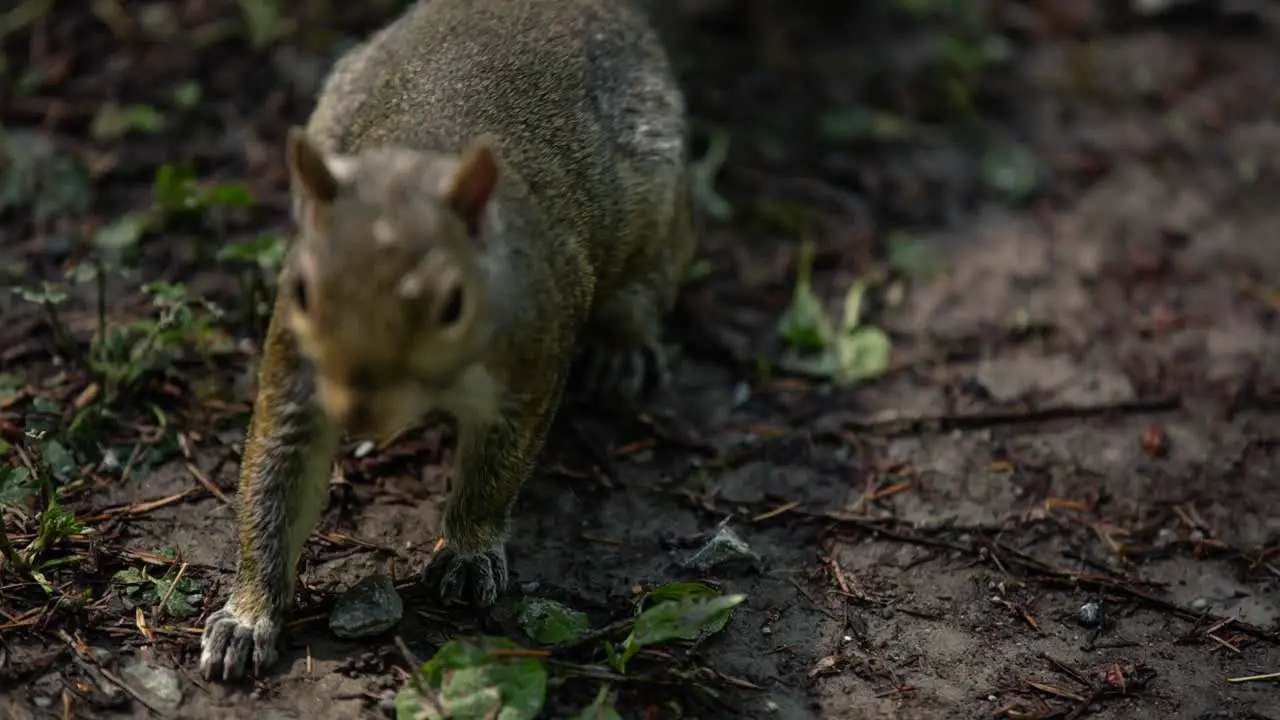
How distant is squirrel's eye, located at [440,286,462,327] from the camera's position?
234cm

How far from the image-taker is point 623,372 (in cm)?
402

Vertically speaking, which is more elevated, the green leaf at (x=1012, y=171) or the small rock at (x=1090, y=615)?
the green leaf at (x=1012, y=171)

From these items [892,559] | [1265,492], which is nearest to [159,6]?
[892,559]

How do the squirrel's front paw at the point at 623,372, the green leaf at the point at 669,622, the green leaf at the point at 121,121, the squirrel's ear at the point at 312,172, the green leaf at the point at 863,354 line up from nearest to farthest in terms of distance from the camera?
1. the squirrel's ear at the point at 312,172
2. the green leaf at the point at 669,622
3. the squirrel's front paw at the point at 623,372
4. the green leaf at the point at 863,354
5. the green leaf at the point at 121,121

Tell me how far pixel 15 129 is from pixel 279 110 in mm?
837

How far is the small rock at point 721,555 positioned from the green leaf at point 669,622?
1.25 ft

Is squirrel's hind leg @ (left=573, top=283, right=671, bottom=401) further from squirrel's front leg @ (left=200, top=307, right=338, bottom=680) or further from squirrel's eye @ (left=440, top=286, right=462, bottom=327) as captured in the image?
squirrel's eye @ (left=440, top=286, right=462, bottom=327)

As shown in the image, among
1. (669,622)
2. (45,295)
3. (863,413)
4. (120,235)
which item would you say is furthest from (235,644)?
(863,413)

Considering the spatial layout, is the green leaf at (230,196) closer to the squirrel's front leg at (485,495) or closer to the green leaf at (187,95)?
the green leaf at (187,95)

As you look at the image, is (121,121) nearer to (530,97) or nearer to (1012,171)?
(530,97)

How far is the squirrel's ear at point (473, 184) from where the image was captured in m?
2.46

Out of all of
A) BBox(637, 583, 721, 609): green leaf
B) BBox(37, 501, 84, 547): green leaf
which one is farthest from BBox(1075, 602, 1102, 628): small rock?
BBox(37, 501, 84, 547): green leaf

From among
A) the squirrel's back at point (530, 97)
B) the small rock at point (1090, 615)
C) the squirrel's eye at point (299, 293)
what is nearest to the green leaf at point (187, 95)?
the squirrel's back at point (530, 97)

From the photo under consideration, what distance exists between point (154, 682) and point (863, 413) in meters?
2.13
